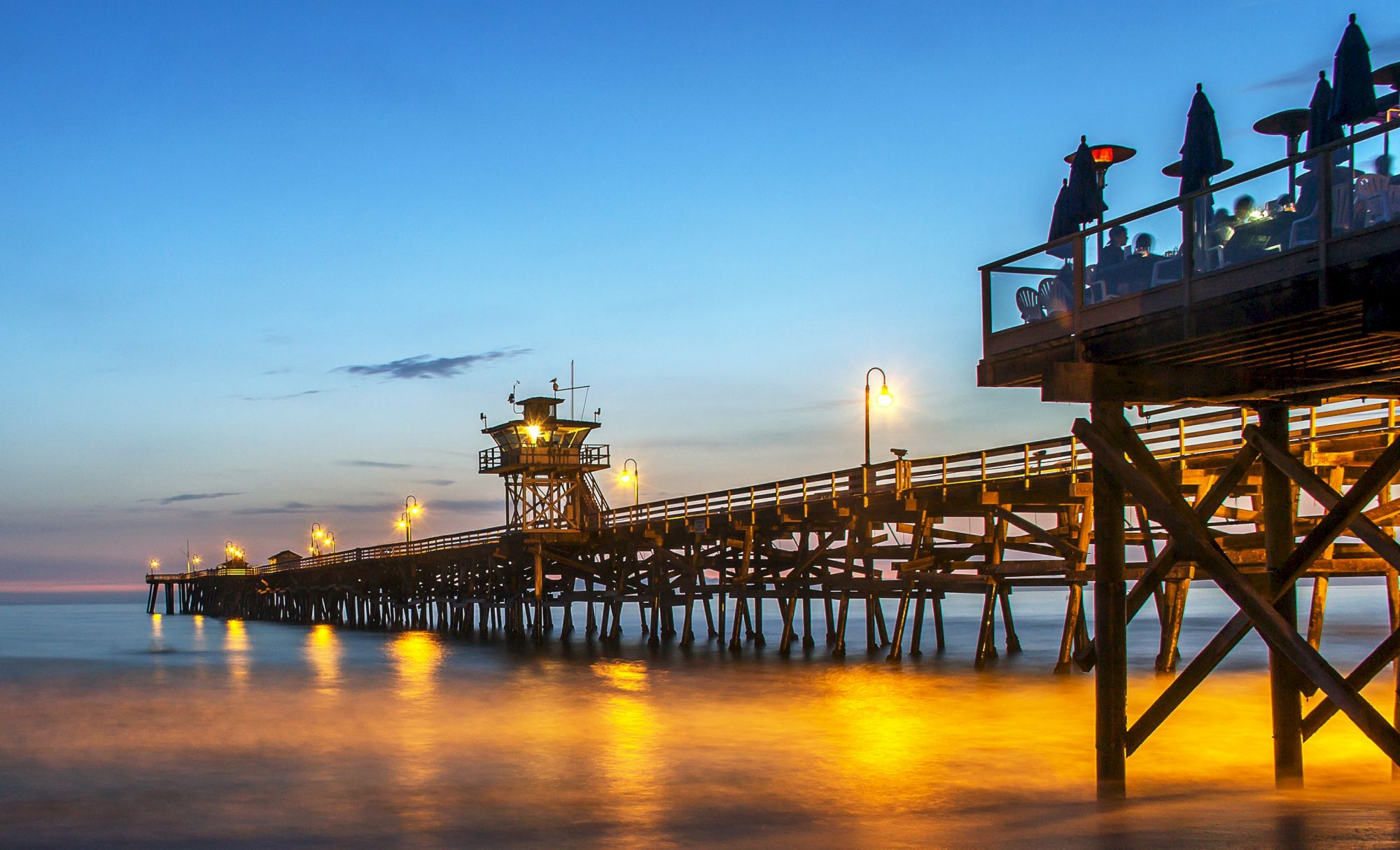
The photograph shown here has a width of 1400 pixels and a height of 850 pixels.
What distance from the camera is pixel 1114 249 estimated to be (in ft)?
31.6

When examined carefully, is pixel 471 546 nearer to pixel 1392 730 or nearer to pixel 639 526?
pixel 639 526

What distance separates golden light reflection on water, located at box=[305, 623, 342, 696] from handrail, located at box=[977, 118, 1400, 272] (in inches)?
785

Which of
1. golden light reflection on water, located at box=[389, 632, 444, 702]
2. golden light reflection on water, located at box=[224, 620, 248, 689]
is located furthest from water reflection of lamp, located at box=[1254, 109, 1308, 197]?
golden light reflection on water, located at box=[224, 620, 248, 689]

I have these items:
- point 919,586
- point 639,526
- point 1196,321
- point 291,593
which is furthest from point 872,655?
point 291,593

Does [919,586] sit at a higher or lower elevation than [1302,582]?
higher

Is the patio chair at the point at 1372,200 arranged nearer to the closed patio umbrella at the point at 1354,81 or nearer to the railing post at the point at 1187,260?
the closed patio umbrella at the point at 1354,81

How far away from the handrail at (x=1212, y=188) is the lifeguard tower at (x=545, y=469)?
3748 centimetres

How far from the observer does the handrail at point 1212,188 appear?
7531 millimetres

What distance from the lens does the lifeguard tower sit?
47.3 m

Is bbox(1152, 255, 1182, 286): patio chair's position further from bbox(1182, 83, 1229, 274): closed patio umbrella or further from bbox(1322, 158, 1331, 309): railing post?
bbox(1322, 158, 1331, 309): railing post

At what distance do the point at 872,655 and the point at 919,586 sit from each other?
12.4ft

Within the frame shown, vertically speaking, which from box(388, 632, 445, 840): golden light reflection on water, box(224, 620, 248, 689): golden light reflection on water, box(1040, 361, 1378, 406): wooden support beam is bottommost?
box(224, 620, 248, 689): golden light reflection on water

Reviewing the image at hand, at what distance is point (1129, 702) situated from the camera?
1983 cm

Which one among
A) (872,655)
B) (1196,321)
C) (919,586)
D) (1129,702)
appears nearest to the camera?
(1196,321)
